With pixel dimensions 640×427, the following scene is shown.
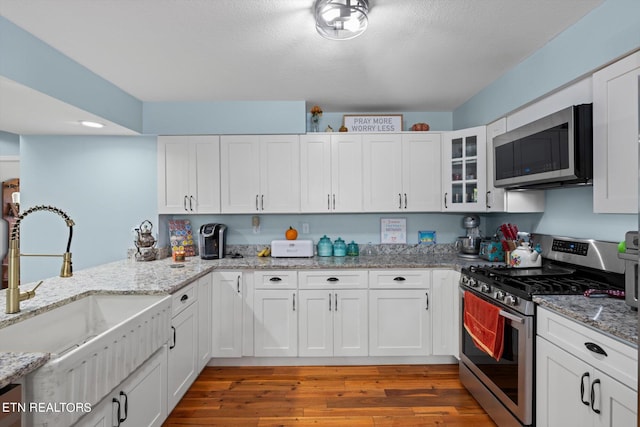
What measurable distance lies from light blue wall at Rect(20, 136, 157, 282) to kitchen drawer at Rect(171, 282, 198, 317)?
1222 mm

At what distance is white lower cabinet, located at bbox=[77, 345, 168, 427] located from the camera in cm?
141

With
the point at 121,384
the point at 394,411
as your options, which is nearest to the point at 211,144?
the point at 121,384

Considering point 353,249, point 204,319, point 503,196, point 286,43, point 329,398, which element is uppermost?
point 286,43

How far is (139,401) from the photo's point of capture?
1688mm

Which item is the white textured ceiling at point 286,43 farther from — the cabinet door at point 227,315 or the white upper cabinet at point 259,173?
the cabinet door at point 227,315

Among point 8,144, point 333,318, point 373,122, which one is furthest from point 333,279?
point 8,144

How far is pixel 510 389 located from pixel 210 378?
7.24 ft

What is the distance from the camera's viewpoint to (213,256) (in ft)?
10.6

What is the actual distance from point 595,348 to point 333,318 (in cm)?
187

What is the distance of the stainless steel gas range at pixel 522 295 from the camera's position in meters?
1.76

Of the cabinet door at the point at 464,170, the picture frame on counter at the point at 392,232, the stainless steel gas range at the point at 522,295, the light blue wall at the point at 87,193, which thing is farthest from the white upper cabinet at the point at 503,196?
the light blue wall at the point at 87,193

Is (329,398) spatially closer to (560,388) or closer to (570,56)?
(560,388)

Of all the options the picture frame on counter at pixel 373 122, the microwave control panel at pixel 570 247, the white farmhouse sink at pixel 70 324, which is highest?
the picture frame on counter at pixel 373 122

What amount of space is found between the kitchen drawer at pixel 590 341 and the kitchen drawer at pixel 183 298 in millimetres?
2162
